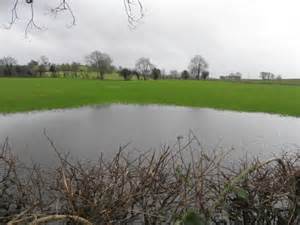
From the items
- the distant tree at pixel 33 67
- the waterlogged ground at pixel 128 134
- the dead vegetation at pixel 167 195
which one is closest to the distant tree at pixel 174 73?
the distant tree at pixel 33 67

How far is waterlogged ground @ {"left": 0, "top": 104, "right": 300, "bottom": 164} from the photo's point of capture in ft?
32.5

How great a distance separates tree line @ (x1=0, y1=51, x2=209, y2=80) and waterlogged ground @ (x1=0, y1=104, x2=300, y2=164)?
5116 cm

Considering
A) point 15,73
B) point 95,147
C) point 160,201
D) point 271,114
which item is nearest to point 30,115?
point 95,147

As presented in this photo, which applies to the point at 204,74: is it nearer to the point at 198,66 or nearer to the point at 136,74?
the point at 198,66

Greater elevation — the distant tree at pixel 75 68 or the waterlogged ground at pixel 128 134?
the distant tree at pixel 75 68

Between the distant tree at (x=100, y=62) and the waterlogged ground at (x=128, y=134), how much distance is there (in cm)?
5242

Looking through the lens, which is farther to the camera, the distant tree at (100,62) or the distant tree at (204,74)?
the distant tree at (204,74)

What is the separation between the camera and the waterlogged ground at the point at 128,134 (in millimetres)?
9898

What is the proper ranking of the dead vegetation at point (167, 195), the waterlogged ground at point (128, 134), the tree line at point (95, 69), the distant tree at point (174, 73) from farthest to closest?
1. the distant tree at point (174, 73)
2. the tree line at point (95, 69)
3. the waterlogged ground at point (128, 134)
4. the dead vegetation at point (167, 195)

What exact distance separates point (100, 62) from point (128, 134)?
6035cm

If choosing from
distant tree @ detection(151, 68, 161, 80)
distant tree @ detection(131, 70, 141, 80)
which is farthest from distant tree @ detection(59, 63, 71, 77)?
distant tree @ detection(151, 68, 161, 80)

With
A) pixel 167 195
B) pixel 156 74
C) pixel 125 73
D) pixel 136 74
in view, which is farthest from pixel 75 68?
pixel 167 195

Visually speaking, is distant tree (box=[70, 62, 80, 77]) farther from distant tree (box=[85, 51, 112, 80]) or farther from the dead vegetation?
the dead vegetation

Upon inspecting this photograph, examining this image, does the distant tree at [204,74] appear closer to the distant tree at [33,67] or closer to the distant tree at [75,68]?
the distant tree at [75,68]
